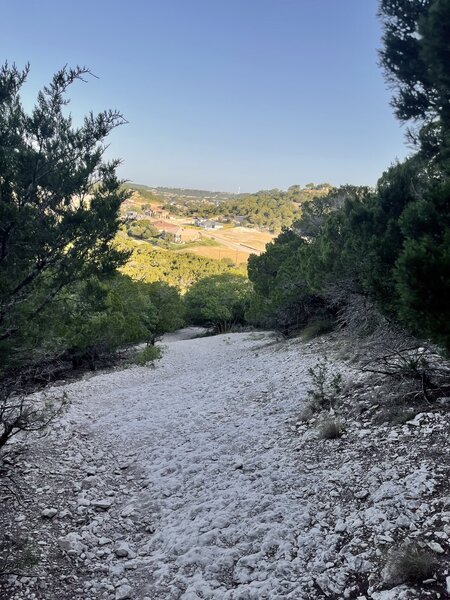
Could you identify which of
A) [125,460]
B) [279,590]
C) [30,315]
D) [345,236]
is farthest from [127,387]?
[279,590]

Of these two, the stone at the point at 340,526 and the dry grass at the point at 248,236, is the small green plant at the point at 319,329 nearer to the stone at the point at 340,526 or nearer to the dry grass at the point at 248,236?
the stone at the point at 340,526

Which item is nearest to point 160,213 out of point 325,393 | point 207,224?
point 207,224

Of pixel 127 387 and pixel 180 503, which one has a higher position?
pixel 180 503

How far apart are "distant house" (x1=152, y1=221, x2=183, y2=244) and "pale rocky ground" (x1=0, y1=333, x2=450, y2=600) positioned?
4113 inches

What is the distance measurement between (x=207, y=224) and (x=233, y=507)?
14253 centimetres

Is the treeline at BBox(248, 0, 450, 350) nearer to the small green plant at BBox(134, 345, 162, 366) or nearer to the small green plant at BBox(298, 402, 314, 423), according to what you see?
the small green plant at BBox(298, 402, 314, 423)

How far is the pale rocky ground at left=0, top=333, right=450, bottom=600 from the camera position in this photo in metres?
3.91

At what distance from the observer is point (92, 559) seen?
183 inches

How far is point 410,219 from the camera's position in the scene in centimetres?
415

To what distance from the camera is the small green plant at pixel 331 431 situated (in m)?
6.42

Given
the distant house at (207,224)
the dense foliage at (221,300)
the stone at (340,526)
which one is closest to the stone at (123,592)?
the stone at (340,526)

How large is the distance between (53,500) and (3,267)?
3.48 m

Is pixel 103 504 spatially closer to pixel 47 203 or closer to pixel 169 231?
pixel 47 203

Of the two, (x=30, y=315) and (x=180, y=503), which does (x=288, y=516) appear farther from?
(x=30, y=315)
